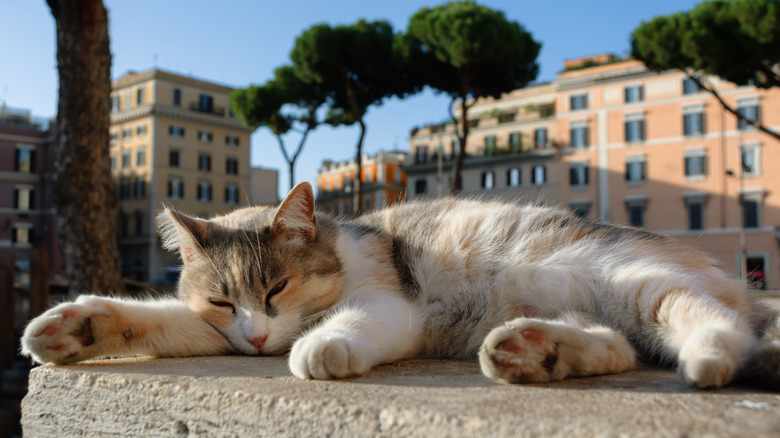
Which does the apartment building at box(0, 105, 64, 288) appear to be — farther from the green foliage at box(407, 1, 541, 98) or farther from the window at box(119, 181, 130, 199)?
the green foliage at box(407, 1, 541, 98)

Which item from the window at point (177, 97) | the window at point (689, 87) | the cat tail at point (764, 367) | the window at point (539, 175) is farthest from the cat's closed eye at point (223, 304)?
the window at point (177, 97)

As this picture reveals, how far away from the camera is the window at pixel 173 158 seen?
1373 inches

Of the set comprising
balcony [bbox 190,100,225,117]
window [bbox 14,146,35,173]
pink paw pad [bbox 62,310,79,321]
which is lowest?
pink paw pad [bbox 62,310,79,321]

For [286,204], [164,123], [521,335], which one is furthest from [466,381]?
[164,123]

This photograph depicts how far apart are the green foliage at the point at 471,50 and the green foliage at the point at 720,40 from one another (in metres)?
3.52

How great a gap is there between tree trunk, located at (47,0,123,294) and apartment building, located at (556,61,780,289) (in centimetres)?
2395

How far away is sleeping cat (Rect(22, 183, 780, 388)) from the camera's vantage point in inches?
65.0

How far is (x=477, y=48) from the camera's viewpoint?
57.5 ft

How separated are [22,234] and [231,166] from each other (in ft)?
39.7

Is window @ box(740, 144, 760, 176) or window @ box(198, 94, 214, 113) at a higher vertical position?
window @ box(198, 94, 214, 113)

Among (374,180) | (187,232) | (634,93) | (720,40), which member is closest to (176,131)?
(374,180)

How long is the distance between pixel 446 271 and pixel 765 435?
54.6 inches

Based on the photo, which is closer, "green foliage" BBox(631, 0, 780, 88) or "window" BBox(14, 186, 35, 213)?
"green foliage" BBox(631, 0, 780, 88)

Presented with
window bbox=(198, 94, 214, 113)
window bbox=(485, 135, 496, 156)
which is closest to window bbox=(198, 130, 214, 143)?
window bbox=(198, 94, 214, 113)
